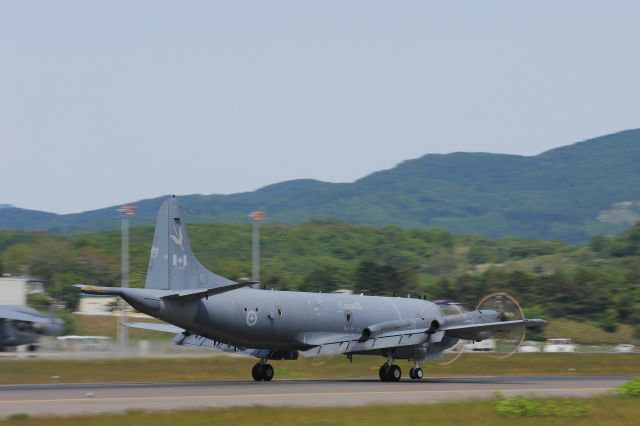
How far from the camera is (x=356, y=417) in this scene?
98.2ft

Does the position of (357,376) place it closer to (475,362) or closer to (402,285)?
(475,362)

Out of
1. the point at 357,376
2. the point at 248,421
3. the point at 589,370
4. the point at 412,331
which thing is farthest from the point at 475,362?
the point at 248,421

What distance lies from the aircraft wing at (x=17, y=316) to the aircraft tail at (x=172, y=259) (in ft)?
98.5

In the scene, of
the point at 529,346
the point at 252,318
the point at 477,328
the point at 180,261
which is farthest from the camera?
the point at 529,346

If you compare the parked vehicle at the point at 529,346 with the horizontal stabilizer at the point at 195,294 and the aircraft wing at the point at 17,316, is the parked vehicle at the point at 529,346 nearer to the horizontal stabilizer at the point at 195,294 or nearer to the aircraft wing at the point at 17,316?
the aircraft wing at the point at 17,316

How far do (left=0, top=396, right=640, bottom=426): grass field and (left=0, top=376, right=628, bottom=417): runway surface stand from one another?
189 centimetres

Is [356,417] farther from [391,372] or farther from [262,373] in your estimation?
[391,372]

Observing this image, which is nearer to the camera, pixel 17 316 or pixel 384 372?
pixel 384 372

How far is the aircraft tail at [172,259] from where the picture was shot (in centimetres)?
4338

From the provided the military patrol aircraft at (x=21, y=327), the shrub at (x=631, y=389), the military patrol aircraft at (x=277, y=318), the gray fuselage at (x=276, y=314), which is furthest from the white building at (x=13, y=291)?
the shrub at (x=631, y=389)

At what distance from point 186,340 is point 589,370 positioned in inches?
1064

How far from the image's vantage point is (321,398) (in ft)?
119

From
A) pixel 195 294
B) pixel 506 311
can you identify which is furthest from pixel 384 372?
pixel 195 294

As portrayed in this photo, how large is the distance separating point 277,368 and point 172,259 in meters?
13.5
